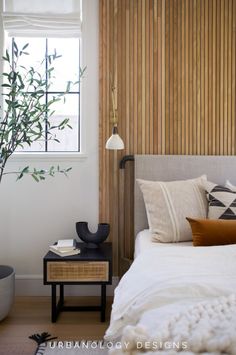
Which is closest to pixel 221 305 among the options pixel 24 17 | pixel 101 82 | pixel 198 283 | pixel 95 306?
pixel 198 283

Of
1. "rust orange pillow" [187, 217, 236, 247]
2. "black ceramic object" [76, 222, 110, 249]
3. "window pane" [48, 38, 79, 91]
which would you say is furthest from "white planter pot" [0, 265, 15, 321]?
"window pane" [48, 38, 79, 91]

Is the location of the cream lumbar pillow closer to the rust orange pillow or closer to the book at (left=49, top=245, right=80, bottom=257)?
the rust orange pillow

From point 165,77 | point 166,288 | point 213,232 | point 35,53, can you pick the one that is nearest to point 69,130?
point 35,53

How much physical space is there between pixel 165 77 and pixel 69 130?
99cm

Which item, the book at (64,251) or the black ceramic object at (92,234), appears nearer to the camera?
the book at (64,251)

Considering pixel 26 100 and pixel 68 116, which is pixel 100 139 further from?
pixel 26 100

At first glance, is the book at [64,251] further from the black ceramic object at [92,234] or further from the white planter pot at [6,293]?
the white planter pot at [6,293]

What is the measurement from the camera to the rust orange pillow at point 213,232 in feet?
6.51

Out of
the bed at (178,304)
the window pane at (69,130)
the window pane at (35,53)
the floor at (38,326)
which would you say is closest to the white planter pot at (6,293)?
the floor at (38,326)

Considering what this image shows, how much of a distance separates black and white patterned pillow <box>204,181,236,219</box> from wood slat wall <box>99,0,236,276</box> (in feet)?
1.87

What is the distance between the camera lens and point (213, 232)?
2010 mm

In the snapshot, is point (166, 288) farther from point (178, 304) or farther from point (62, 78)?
point (62, 78)

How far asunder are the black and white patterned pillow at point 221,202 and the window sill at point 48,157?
114cm

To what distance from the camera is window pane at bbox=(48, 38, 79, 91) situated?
291cm
